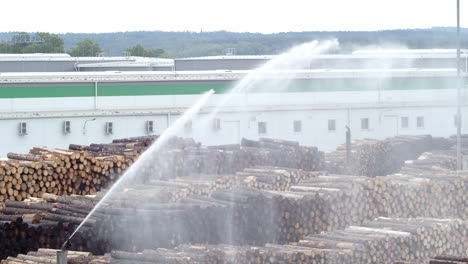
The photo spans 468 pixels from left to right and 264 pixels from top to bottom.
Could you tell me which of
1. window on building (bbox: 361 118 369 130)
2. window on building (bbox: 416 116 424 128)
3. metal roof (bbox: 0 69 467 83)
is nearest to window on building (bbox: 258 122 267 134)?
metal roof (bbox: 0 69 467 83)

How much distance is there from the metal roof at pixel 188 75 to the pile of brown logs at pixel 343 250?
1921 cm

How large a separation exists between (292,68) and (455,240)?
25805 mm

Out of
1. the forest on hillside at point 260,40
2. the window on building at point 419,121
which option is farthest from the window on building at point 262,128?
the forest on hillside at point 260,40

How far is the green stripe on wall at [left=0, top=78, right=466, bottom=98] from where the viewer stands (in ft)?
130

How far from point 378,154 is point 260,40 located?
87.4m

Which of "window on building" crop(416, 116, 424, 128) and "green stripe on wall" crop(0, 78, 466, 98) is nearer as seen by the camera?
"green stripe on wall" crop(0, 78, 466, 98)

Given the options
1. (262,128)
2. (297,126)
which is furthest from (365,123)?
(262,128)

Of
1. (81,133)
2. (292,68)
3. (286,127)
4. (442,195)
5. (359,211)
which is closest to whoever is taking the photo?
(359,211)

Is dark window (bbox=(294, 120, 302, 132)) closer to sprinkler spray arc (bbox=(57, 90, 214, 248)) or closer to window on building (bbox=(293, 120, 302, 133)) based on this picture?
window on building (bbox=(293, 120, 302, 133))

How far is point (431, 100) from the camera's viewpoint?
50469 mm

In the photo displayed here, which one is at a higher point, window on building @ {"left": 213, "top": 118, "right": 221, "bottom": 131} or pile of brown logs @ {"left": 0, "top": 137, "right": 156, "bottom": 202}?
window on building @ {"left": 213, "top": 118, "right": 221, "bottom": 131}

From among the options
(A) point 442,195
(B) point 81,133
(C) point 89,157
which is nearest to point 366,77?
(B) point 81,133

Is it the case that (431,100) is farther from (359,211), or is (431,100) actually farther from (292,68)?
(359,211)

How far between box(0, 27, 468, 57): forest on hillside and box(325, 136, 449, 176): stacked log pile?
36.4 m
